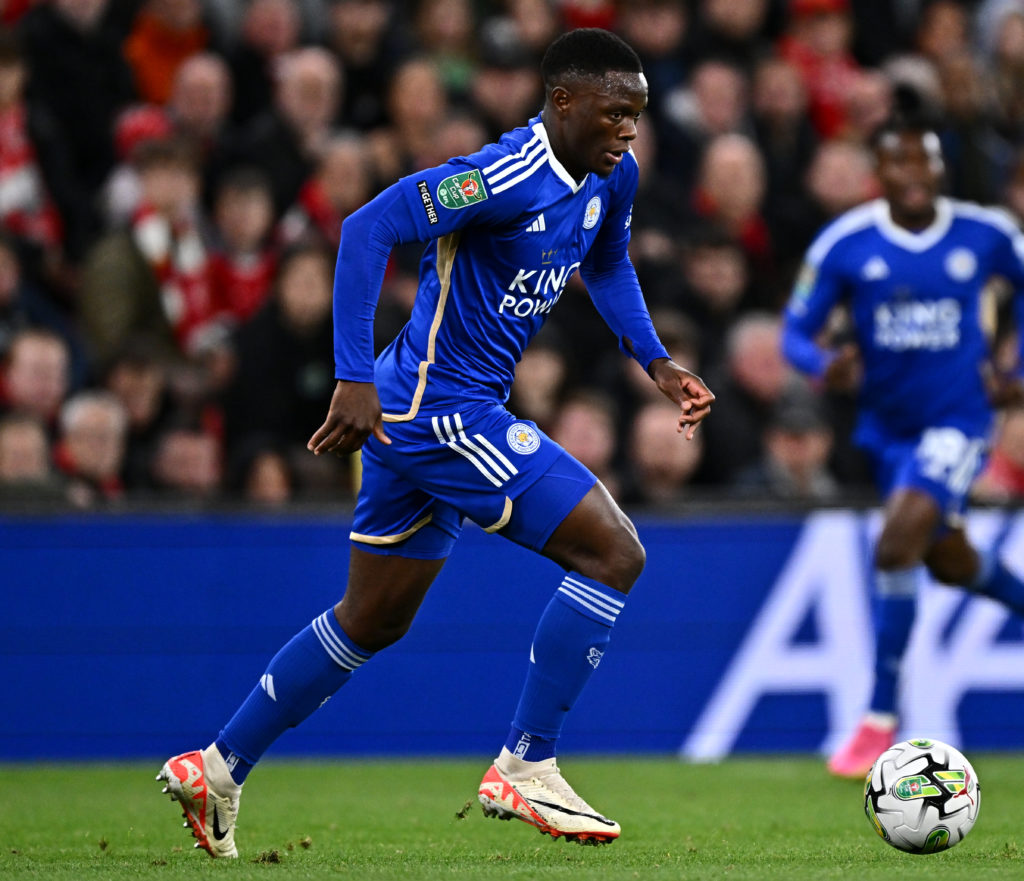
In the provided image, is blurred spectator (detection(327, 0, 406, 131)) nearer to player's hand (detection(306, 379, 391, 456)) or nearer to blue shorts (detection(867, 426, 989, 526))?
blue shorts (detection(867, 426, 989, 526))

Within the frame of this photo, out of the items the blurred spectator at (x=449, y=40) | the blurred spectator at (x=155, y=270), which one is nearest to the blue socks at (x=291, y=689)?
the blurred spectator at (x=155, y=270)

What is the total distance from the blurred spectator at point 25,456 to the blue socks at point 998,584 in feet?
14.7

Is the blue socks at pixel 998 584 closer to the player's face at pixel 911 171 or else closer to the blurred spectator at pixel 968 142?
the player's face at pixel 911 171

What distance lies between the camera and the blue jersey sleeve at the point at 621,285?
18.0ft

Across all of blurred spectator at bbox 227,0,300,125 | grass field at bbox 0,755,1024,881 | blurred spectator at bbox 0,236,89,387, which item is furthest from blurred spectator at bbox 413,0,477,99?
grass field at bbox 0,755,1024,881

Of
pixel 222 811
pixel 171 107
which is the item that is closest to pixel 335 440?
pixel 222 811

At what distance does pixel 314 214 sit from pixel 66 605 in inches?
115

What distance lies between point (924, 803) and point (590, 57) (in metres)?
2.41

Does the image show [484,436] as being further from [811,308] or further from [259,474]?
[259,474]

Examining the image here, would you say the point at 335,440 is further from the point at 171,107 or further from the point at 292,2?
the point at 292,2

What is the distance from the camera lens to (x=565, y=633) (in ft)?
16.3

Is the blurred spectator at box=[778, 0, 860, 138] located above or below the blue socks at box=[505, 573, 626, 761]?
above

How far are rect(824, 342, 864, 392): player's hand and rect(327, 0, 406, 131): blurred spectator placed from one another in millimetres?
4700

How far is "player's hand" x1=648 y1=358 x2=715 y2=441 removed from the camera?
5117 millimetres
